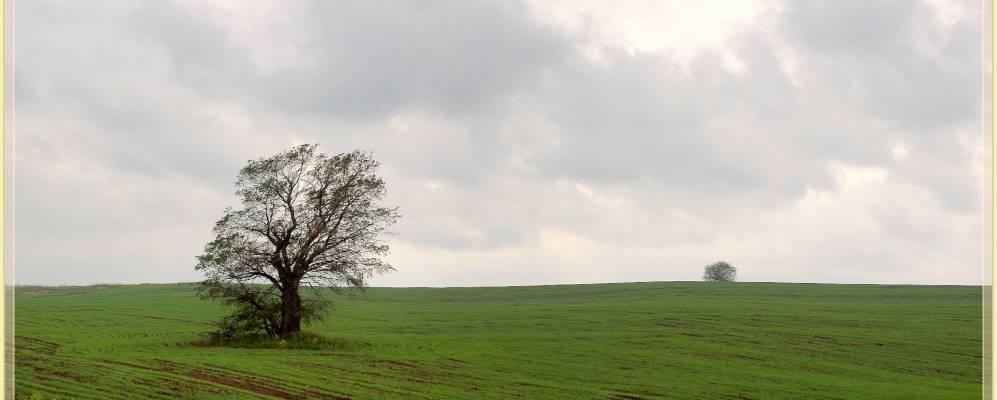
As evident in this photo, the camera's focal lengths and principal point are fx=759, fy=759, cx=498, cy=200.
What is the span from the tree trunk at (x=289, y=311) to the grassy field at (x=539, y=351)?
2.95m

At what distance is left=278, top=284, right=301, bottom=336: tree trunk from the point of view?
44125 millimetres

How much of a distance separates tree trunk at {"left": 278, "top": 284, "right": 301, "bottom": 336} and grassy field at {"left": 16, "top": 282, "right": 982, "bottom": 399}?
295 cm

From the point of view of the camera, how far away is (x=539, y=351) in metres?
44.4

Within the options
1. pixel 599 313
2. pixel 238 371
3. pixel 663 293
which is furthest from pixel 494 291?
pixel 238 371

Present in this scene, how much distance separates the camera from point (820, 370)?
130 feet

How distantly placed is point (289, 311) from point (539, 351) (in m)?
14.8

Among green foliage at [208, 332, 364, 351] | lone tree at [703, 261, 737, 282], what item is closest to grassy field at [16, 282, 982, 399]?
green foliage at [208, 332, 364, 351]

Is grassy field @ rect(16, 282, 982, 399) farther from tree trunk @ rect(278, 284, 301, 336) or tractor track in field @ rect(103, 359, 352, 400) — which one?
tree trunk @ rect(278, 284, 301, 336)

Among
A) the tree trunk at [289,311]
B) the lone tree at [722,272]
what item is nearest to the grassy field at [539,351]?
the tree trunk at [289,311]

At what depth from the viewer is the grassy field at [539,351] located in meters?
30.5

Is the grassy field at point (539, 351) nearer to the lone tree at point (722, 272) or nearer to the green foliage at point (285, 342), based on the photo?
the green foliage at point (285, 342)

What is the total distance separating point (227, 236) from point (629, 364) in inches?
948

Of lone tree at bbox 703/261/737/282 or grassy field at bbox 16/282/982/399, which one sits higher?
lone tree at bbox 703/261/737/282

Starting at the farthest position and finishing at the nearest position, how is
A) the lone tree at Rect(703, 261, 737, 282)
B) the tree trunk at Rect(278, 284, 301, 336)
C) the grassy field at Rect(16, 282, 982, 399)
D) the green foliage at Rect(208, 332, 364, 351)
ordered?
the lone tree at Rect(703, 261, 737, 282)
the tree trunk at Rect(278, 284, 301, 336)
the green foliage at Rect(208, 332, 364, 351)
the grassy field at Rect(16, 282, 982, 399)
